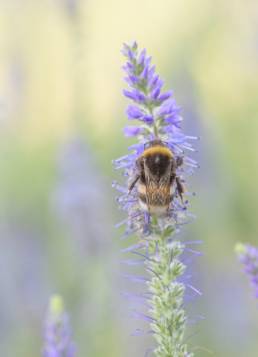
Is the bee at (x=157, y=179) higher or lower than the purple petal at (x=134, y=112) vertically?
lower

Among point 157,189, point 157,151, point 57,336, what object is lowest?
point 57,336

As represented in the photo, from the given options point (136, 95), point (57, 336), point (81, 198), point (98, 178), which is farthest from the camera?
point (98, 178)

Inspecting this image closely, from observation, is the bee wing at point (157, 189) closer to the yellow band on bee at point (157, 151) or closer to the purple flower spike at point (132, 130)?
the yellow band on bee at point (157, 151)

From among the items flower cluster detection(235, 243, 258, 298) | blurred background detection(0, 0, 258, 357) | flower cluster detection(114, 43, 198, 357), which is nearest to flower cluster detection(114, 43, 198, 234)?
flower cluster detection(114, 43, 198, 357)

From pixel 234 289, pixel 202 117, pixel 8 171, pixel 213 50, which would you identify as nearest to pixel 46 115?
pixel 8 171

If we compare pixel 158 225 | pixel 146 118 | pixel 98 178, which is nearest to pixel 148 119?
pixel 146 118

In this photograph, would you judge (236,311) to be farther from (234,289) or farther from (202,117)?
(202,117)

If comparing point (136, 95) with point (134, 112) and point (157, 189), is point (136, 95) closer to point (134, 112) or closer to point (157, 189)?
point (134, 112)

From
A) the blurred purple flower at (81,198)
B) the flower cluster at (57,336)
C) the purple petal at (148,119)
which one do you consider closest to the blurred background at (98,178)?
the blurred purple flower at (81,198)
